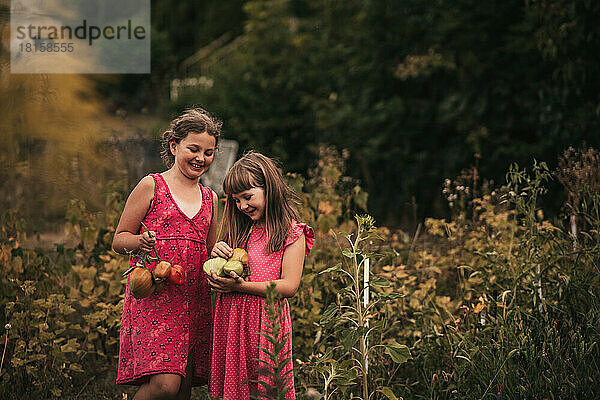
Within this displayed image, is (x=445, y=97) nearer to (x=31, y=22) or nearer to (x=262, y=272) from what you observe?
(x=31, y=22)

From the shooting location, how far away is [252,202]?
2.65m

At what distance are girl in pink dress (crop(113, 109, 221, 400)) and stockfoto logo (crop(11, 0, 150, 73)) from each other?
3.81 m

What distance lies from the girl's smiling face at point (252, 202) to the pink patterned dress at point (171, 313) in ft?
0.67

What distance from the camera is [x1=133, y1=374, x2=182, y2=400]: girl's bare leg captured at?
2605 millimetres

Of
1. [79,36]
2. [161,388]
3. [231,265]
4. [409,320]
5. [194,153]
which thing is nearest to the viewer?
[231,265]

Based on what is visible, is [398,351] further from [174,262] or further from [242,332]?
[174,262]

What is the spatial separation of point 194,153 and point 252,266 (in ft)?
1.47

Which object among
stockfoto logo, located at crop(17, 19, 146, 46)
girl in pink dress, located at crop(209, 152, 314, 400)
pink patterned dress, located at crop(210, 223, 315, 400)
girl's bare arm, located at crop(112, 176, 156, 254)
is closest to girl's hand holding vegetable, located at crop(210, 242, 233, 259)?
girl in pink dress, located at crop(209, 152, 314, 400)

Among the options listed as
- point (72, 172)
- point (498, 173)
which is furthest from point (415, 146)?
point (72, 172)

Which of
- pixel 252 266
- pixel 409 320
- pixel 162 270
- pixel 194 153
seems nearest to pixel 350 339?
pixel 252 266

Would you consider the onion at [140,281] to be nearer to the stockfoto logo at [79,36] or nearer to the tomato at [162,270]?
the tomato at [162,270]

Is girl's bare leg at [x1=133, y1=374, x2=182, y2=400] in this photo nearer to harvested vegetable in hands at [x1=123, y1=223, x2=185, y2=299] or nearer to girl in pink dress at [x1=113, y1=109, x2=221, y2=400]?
girl in pink dress at [x1=113, y1=109, x2=221, y2=400]

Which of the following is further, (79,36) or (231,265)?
(79,36)

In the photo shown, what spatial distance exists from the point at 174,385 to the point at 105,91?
255 inches
